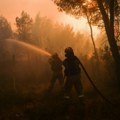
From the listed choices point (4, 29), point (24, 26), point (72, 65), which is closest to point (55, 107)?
point (72, 65)

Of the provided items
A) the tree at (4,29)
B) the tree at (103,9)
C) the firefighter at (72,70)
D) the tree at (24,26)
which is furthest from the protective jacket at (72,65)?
the tree at (4,29)

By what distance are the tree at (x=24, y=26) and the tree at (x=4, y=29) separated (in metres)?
9.89

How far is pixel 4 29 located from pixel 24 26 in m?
12.8

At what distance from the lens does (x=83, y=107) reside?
12.3m

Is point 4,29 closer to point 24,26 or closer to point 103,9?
point 24,26

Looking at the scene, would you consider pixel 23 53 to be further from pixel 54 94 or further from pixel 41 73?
pixel 54 94

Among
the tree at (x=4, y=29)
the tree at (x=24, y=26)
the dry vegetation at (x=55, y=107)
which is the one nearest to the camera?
the dry vegetation at (x=55, y=107)

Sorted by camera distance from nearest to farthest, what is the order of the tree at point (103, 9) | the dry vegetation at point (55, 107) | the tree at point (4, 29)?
the dry vegetation at point (55, 107) < the tree at point (103, 9) < the tree at point (4, 29)

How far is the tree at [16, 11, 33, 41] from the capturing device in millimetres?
66625

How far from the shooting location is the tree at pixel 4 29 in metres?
78.1

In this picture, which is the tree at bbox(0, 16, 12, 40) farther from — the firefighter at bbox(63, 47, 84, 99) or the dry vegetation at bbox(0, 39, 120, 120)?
the firefighter at bbox(63, 47, 84, 99)

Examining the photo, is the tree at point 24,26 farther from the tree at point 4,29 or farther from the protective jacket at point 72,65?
the protective jacket at point 72,65

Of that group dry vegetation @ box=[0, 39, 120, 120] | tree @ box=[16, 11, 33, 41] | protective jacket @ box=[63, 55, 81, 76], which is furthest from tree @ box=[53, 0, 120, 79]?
tree @ box=[16, 11, 33, 41]

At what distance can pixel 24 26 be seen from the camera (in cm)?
6806
